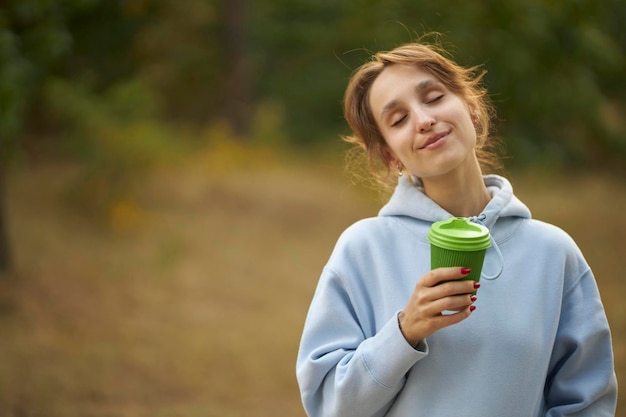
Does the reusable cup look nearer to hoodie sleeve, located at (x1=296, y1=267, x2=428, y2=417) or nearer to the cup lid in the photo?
the cup lid

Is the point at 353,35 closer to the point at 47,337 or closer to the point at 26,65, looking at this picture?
the point at 26,65

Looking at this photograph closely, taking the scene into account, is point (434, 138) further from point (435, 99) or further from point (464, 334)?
point (464, 334)

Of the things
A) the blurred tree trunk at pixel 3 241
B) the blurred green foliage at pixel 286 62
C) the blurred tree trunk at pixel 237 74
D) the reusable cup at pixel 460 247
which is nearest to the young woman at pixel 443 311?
the reusable cup at pixel 460 247

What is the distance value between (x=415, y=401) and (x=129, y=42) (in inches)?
292

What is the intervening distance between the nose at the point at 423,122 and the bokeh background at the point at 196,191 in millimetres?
565

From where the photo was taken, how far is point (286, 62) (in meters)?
12.2

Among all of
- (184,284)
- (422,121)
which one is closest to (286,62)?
(184,284)

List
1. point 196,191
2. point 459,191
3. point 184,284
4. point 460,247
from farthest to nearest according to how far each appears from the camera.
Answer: point 196,191, point 184,284, point 459,191, point 460,247

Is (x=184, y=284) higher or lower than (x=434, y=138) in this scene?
higher

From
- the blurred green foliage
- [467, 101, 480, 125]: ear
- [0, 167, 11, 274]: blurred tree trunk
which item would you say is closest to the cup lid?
[467, 101, 480, 125]: ear

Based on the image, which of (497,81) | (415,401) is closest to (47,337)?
(415,401)

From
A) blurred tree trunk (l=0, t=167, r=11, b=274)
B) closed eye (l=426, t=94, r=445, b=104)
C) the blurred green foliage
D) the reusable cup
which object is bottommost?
the reusable cup

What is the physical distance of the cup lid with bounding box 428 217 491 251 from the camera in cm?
133

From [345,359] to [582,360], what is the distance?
59 centimetres
